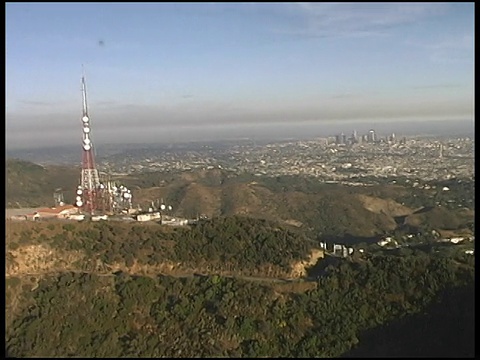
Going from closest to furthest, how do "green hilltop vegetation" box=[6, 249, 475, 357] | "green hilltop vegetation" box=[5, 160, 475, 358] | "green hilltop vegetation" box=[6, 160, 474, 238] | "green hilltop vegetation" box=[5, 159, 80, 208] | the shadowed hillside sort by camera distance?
the shadowed hillside, "green hilltop vegetation" box=[6, 249, 475, 357], "green hilltop vegetation" box=[5, 160, 475, 358], "green hilltop vegetation" box=[6, 160, 474, 238], "green hilltop vegetation" box=[5, 159, 80, 208]

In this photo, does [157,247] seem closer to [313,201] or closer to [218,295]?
[218,295]

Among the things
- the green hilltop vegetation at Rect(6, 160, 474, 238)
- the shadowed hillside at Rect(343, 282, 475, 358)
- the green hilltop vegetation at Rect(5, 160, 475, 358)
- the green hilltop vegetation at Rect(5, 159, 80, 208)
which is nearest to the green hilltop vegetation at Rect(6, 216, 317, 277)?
the green hilltop vegetation at Rect(5, 160, 475, 358)

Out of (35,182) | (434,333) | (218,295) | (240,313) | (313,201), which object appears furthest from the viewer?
(35,182)

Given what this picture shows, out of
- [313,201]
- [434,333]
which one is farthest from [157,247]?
[313,201]

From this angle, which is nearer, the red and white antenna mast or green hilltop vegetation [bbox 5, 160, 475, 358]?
green hilltop vegetation [bbox 5, 160, 475, 358]

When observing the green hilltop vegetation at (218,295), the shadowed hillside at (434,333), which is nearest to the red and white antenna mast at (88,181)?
the green hilltop vegetation at (218,295)

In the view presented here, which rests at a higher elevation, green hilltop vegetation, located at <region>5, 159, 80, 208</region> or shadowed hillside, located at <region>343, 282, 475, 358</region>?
green hilltop vegetation, located at <region>5, 159, 80, 208</region>

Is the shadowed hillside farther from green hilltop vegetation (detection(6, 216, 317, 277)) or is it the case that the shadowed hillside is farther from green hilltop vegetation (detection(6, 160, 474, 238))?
green hilltop vegetation (detection(6, 160, 474, 238))

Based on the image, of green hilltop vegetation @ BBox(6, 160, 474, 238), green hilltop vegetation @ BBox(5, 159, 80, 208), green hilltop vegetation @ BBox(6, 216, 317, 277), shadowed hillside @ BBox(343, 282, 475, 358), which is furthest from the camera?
green hilltop vegetation @ BBox(5, 159, 80, 208)

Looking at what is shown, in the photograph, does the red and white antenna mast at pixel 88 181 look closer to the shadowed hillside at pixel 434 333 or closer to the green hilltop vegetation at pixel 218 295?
the green hilltop vegetation at pixel 218 295

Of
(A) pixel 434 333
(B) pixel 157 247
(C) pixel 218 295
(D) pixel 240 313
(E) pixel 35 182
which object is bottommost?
(A) pixel 434 333

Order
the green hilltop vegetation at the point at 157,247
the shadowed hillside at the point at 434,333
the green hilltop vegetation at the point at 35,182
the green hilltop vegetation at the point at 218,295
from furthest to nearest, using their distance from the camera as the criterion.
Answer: the green hilltop vegetation at the point at 35,182
the green hilltop vegetation at the point at 157,247
the green hilltop vegetation at the point at 218,295
the shadowed hillside at the point at 434,333
